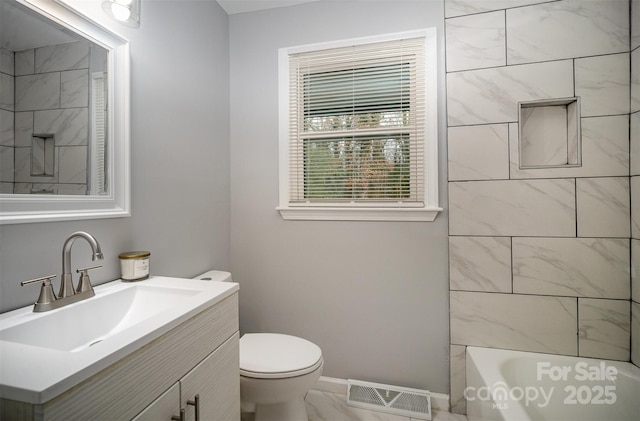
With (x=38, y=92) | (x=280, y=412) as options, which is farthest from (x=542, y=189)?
(x=38, y=92)

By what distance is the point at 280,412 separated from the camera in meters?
1.53

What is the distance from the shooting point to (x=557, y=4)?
1.62 meters

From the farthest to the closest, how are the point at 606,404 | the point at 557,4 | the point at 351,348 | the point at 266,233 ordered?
the point at 266,233 → the point at 351,348 → the point at 557,4 → the point at 606,404

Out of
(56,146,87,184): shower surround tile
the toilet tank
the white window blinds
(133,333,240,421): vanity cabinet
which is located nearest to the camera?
(133,333,240,421): vanity cabinet

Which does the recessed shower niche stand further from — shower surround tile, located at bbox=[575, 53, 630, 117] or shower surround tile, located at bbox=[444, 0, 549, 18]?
shower surround tile, located at bbox=[444, 0, 549, 18]

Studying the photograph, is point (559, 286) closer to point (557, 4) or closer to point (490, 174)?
point (490, 174)

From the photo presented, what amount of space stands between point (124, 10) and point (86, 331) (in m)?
1.20

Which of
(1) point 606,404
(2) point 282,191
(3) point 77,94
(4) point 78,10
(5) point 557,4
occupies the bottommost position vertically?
(1) point 606,404

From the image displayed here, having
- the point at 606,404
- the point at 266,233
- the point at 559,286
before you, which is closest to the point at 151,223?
the point at 266,233

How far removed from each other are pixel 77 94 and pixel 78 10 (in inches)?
11.5

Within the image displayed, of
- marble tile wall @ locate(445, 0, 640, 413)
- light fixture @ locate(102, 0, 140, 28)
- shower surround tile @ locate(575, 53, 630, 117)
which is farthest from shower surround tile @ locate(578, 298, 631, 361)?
light fixture @ locate(102, 0, 140, 28)

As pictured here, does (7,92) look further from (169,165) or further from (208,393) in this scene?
(208,393)

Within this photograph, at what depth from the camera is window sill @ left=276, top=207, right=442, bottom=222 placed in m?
1.80

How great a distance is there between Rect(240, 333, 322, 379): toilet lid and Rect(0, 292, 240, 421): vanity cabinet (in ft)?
0.67
